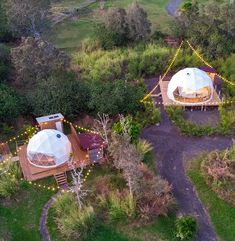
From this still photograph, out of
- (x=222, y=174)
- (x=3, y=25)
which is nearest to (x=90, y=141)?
(x=222, y=174)

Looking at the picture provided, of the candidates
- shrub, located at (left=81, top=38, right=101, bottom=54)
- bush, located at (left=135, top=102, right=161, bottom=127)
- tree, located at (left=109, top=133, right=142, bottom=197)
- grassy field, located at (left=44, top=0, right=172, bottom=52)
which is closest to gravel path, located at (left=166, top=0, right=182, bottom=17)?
grassy field, located at (left=44, top=0, right=172, bottom=52)

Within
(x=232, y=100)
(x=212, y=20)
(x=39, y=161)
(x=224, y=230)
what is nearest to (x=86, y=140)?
(x=39, y=161)

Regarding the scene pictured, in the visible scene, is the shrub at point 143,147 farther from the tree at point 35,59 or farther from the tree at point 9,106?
the tree at point 35,59

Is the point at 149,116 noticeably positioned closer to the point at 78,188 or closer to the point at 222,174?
the point at 222,174

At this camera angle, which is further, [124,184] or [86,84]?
[86,84]

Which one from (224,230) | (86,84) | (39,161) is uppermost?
(86,84)

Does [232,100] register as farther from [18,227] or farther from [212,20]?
[18,227]
